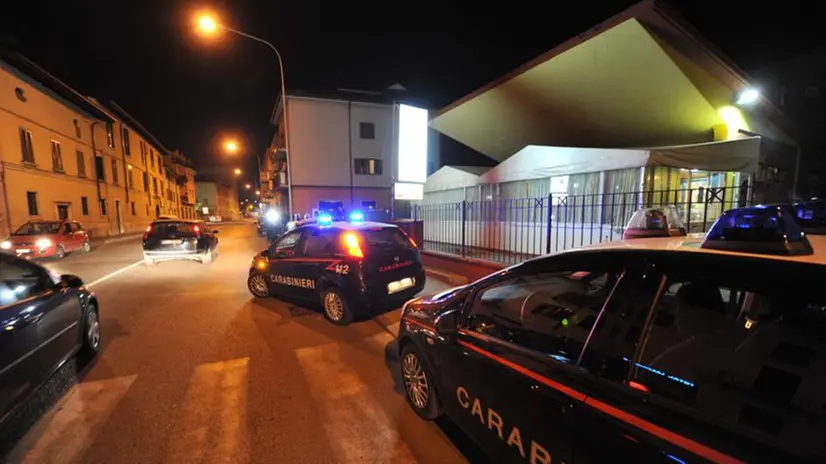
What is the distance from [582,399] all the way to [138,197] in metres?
41.4

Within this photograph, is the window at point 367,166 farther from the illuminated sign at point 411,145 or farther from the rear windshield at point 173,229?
the rear windshield at point 173,229

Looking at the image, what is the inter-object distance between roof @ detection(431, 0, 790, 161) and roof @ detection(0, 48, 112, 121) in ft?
68.0

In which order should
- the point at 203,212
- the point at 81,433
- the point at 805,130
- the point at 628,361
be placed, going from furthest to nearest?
1. the point at 203,212
2. the point at 805,130
3. the point at 81,433
4. the point at 628,361

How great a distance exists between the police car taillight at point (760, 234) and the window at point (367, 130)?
28.2 metres

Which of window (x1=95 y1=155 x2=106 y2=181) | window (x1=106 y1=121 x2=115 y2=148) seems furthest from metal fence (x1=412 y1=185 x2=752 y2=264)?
window (x1=106 y1=121 x2=115 y2=148)

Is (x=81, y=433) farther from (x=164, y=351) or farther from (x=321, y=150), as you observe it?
(x=321, y=150)

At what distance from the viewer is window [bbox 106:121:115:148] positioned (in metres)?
27.0

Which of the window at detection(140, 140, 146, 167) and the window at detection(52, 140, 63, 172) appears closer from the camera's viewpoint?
the window at detection(52, 140, 63, 172)

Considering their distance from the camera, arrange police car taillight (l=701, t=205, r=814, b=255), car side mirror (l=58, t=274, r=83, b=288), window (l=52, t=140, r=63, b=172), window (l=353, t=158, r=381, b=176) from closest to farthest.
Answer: police car taillight (l=701, t=205, r=814, b=255)
car side mirror (l=58, t=274, r=83, b=288)
window (l=52, t=140, r=63, b=172)
window (l=353, t=158, r=381, b=176)

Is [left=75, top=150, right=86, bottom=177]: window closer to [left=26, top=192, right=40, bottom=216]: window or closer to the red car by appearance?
[left=26, top=192, right=40, bottom=216]: window

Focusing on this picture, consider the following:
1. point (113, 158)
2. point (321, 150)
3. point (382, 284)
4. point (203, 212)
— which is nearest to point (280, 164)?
point (321, 150)

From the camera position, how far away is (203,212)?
66.7m

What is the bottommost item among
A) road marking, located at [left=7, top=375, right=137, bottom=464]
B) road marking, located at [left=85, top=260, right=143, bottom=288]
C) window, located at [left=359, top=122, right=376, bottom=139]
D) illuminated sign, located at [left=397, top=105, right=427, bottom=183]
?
road marking, located at [left=85, top=260, right=143, bottom=288]

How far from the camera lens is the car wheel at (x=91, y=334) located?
4.07 meters
